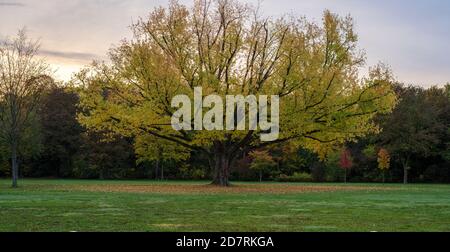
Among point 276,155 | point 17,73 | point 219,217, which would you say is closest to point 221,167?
point 17,73

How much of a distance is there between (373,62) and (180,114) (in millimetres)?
13305

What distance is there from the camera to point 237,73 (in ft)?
132

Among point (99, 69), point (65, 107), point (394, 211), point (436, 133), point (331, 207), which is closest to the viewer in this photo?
point (394, 211)

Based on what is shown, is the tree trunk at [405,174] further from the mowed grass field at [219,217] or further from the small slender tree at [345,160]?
the mowed grass field at [219,217]

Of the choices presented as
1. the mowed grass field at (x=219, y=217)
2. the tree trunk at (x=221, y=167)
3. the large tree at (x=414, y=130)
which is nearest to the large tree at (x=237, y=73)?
the tree trunk at (x=221, y=167)

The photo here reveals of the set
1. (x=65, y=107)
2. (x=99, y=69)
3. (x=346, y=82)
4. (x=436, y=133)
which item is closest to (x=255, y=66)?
(x=346, y=82)

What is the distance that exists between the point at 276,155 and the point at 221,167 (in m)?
27.5

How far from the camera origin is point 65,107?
78.7m

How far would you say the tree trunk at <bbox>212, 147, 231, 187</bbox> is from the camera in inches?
1665

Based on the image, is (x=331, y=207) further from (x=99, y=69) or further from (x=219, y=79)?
(x=99, y=69)

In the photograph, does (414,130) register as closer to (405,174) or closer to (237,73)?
(405,174)

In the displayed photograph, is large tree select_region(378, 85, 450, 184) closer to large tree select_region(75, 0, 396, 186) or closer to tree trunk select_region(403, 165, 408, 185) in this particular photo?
tree trunk select_region(403, 165, 408, 185)

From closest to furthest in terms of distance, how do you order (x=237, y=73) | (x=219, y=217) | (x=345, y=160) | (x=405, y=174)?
(x=219, y=217) → (x=237, y=73) → (x=405, y=174) → (x=345, y=160)

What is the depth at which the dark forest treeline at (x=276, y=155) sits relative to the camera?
6316 cm
